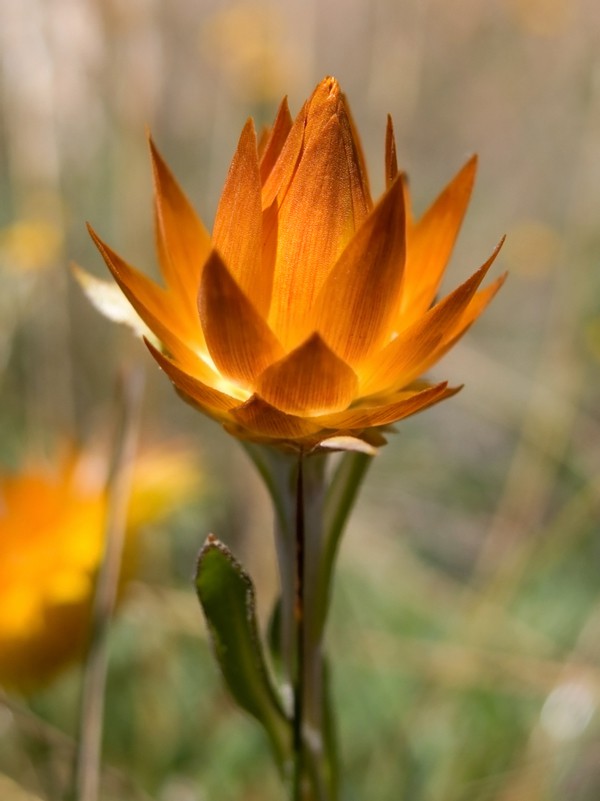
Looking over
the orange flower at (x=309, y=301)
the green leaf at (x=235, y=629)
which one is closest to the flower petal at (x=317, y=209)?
the orange flower at (x=309, y=301)

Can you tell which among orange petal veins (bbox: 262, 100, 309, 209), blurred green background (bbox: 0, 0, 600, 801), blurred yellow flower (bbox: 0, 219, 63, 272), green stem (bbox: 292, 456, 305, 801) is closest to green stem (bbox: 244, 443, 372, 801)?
green stem (bbox: 292, 456, 305, 801)

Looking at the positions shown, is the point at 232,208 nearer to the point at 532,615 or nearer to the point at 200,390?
the point at 200,390

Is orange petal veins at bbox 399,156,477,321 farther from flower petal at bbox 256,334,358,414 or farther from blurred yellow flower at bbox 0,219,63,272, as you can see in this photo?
blurred yellow flower at bbox 0,219,63,272

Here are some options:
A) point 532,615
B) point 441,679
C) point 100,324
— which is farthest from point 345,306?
point 100,324

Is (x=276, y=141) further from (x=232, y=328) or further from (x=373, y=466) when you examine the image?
(x=373, y=466)

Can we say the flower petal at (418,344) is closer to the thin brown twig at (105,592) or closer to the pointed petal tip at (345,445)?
the pointed petal tip at (345,445)
